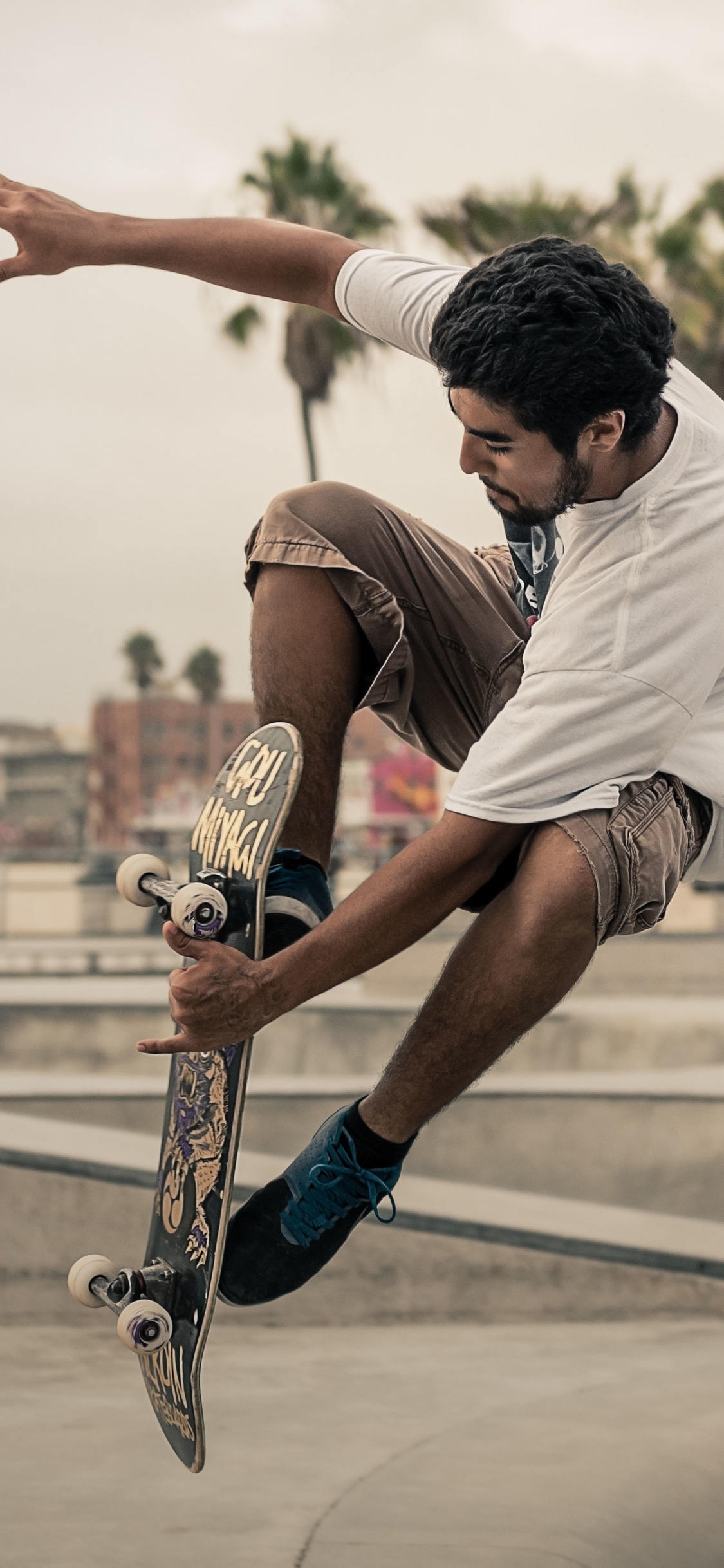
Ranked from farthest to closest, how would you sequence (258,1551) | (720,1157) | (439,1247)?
1. (720,1157)
2. (439,1247)
3. (258,1551)

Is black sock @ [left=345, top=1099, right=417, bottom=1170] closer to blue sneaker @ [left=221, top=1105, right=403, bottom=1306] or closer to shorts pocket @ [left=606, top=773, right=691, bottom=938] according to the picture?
blue sneaker @ [left=221, top=1105, right=403, bottom=1306]

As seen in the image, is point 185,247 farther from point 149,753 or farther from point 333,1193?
point 149,753

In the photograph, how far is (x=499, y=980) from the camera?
8.29ft

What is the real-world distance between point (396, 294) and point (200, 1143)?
5.81 feet

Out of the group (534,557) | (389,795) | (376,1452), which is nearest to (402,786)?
(389,795)

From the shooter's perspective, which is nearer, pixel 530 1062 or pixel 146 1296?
pixel 146 1296

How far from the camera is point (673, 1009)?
12.3m

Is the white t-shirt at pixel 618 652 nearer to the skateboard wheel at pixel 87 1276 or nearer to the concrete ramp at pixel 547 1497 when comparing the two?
the skateboard wheel at pixel 87 1276

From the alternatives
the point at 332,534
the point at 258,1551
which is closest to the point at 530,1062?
the point at 258,1551

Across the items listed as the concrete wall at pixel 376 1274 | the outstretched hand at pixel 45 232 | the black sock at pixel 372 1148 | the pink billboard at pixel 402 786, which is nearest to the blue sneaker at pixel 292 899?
the black sock at pixel 372 1148

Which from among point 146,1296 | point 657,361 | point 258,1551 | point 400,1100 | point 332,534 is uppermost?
point 657,361

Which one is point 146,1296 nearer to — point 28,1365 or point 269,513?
point 269,513

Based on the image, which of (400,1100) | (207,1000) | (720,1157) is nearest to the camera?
(207,1000)

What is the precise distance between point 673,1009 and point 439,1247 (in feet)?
20.7
